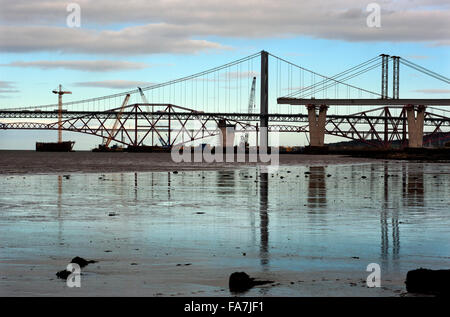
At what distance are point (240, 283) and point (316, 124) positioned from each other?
133 m

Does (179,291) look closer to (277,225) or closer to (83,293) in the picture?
(83,293)

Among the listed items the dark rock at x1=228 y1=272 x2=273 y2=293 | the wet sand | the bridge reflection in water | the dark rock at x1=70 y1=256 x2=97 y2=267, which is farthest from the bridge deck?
the dark rock at x1=228 y1=272 x2=273 y2=293

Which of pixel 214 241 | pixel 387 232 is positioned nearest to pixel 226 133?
pixel 387 232

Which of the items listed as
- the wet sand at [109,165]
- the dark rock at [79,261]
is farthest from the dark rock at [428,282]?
the wet sand at [109,165]

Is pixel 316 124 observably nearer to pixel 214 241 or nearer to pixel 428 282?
pixel 214 241

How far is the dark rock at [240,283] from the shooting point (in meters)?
7.75

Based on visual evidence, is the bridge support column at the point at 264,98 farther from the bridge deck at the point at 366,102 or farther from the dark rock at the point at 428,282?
the dark rock at the point at 428,282

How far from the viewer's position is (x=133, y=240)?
11617 millimetres

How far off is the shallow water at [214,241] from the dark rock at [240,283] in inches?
5.5

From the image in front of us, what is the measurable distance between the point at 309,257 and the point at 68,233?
4.88m

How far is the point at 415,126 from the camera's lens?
129625 millimetres
